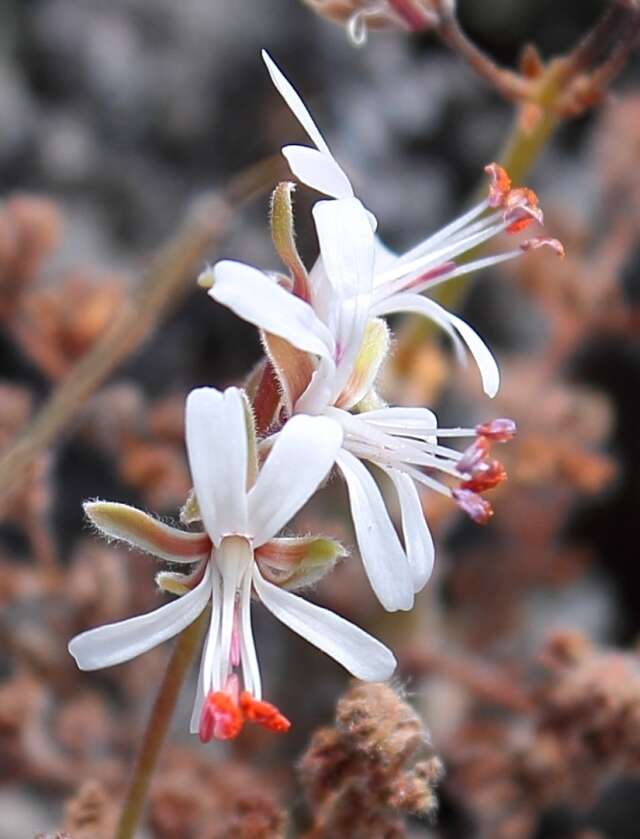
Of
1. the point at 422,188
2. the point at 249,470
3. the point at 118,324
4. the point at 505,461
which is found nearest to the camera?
the point at 249,470

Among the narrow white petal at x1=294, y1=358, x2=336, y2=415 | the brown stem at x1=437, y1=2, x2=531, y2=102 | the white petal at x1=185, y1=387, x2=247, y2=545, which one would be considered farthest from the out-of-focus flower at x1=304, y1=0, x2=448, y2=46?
the white petal at x1=185, y1=387, x2=247, y2=545

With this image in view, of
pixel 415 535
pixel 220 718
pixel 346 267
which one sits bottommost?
pixel 220 718

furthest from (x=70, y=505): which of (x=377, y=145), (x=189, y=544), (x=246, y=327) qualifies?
(x=189, y=544)

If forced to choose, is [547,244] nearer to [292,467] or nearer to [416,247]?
[416,247]

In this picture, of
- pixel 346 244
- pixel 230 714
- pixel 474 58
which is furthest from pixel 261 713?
pixel 474 58

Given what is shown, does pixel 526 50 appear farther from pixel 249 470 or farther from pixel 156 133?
pixel 156 133

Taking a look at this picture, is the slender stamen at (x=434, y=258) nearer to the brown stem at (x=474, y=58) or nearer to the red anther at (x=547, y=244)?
the red anther at (x=547, y=244)

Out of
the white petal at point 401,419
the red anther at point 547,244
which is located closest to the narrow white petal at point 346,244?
the white petal at point 401,419
